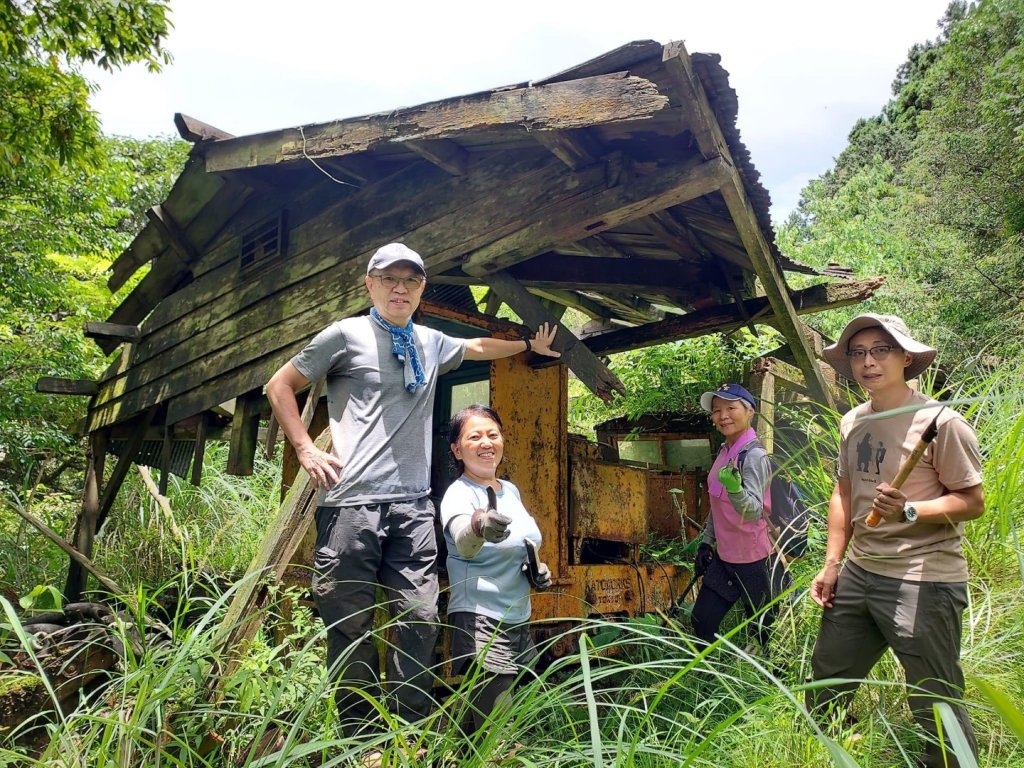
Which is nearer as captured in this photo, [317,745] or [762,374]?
[317,745]

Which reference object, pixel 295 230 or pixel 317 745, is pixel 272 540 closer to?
pixel 317 745

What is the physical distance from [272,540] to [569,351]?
217cm

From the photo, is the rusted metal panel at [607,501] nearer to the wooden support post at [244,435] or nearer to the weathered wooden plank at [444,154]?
the weathered wooden plank at [444,154]

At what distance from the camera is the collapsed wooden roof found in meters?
3.61

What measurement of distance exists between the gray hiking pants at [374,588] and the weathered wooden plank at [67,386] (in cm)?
554

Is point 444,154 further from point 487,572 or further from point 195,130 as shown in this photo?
point 487,572

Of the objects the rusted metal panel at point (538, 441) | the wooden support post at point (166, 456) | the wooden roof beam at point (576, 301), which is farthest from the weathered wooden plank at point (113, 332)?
the rusted metal panel at point (538, 441)

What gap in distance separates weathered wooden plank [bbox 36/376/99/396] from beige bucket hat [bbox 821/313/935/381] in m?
7.18

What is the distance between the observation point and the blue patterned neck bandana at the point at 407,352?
335cm

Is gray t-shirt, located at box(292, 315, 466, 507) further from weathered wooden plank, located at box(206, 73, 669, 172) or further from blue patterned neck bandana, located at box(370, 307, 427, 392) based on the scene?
weathered wooden plank, located at box(206, 73, 669, 172)

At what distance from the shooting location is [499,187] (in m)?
4.34

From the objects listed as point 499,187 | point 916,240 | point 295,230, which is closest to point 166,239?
point 295,230

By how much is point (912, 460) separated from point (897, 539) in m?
0.79

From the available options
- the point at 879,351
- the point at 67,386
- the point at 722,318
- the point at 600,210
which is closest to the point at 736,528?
the point at 879,351
